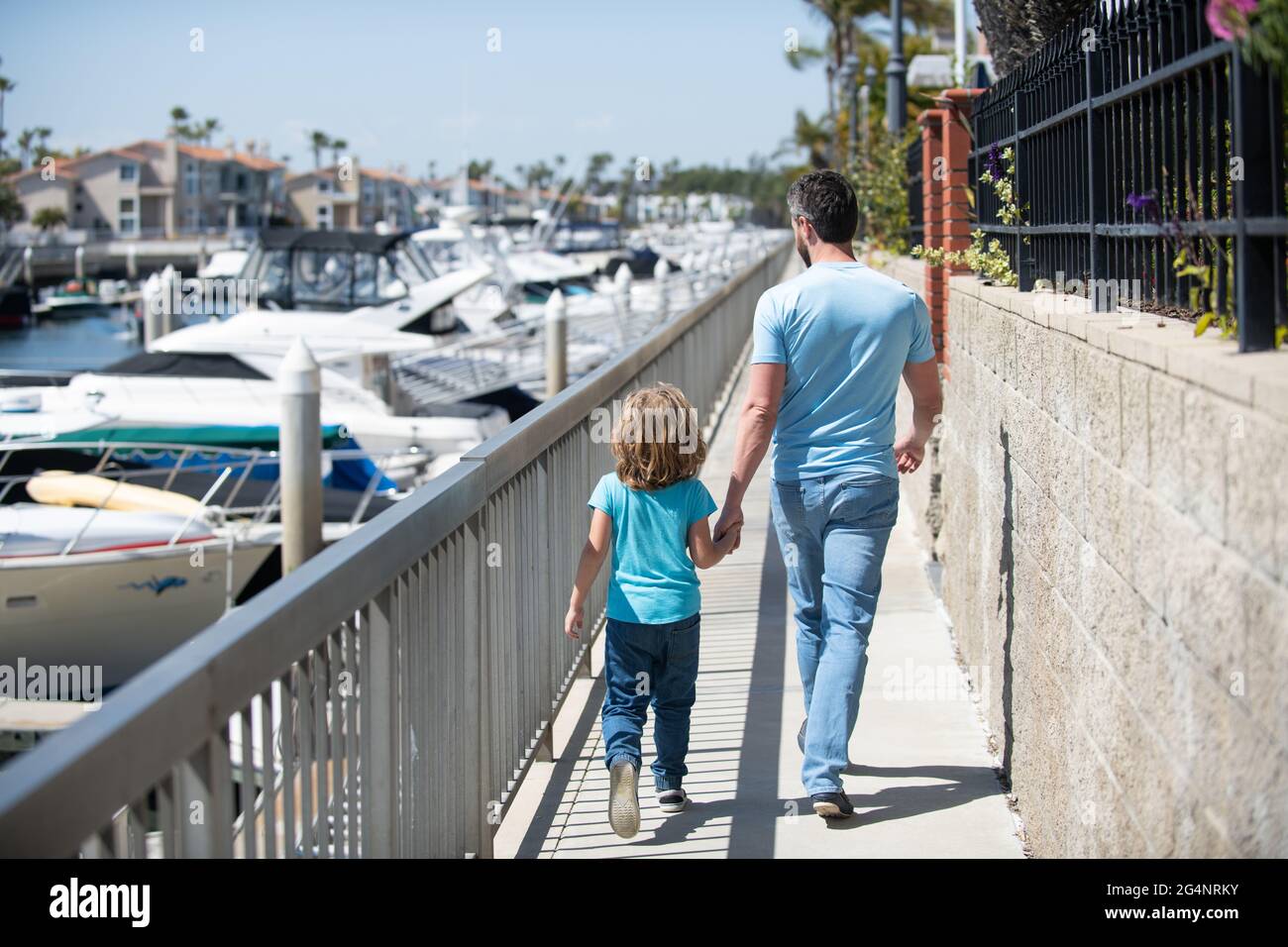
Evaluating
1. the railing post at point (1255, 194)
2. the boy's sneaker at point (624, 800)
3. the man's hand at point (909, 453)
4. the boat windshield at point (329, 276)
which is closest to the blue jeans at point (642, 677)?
the boy's sneaker at point (624, 800)

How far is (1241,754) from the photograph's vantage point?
2.63 m

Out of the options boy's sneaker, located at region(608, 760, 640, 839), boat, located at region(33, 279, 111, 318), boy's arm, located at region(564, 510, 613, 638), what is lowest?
boy's sneaker, located at region(608, 760, 640, 839)

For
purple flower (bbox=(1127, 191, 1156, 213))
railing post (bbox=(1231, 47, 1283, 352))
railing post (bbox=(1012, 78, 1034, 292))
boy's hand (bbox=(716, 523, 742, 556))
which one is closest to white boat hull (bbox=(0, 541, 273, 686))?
railing post (bbox=(1012, 78, 1034, 292))

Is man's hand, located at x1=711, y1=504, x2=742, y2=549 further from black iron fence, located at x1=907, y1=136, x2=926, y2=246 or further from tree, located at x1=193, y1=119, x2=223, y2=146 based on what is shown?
tree, located at x1=193, y1=119, x2=223, y2=146

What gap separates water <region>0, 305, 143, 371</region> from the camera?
6119 centimetres

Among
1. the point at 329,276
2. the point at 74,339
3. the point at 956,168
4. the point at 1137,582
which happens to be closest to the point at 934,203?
the point at 956,168

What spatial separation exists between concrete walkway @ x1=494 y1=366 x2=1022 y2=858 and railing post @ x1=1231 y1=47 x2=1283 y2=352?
229cm

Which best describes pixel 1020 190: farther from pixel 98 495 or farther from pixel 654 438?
pixel 98 495

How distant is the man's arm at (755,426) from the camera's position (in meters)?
4.92

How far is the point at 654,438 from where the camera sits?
4750 millimetres

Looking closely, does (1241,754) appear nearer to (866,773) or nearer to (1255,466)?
(1255,466)

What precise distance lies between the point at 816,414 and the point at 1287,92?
81.0 inches

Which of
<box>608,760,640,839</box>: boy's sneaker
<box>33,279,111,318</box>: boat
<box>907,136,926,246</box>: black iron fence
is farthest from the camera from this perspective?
<box>33,279,111,318</box>: boat

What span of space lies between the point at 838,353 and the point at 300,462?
23.6ft
